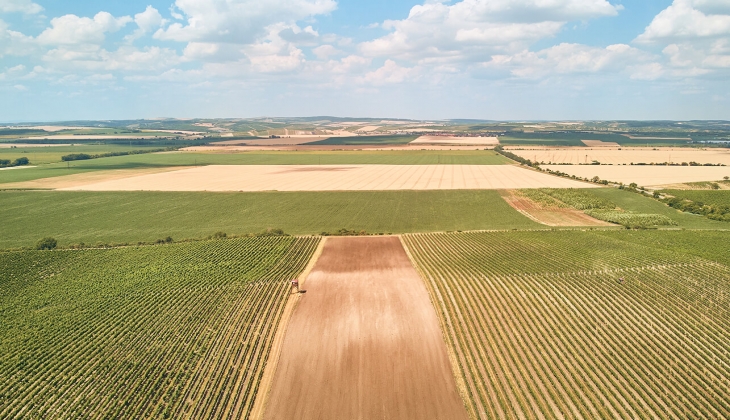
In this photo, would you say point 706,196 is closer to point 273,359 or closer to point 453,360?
point 453,360

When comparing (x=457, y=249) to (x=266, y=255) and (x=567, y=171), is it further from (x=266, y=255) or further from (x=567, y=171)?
(x=567, y=171)

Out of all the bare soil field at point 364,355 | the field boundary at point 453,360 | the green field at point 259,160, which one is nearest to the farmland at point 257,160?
the green field at point 259,160

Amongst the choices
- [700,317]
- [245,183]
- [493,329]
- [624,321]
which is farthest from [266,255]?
[245,183]

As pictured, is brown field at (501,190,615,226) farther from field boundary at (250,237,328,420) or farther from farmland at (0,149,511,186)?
farmland at (0,149,511,186)

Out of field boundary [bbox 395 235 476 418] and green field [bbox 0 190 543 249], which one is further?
green field [bbox 0 190 543 249]

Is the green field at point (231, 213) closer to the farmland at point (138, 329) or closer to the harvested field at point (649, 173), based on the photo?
the farmland at point (138, 329)

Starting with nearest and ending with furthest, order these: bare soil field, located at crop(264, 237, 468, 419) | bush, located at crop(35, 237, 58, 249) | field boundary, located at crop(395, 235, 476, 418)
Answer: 1. bare soil field, located at crop(264, 237, 468, 419)
2. field boundary, located at crop(395, 235, 476, 418)
3. bush, located at crop(35, 237, 58, 249)

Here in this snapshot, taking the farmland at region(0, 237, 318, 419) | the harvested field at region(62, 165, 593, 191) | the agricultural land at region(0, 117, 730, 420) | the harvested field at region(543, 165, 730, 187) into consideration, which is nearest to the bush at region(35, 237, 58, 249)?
the agricultural land at region(0, 117, 730, 420)
